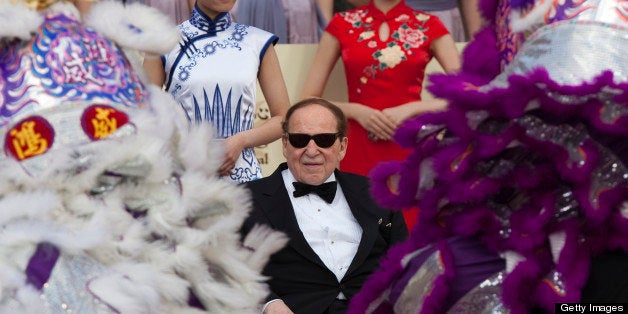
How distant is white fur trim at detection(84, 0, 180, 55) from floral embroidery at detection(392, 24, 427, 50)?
98.3 inches

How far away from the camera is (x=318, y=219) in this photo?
404 centimetres

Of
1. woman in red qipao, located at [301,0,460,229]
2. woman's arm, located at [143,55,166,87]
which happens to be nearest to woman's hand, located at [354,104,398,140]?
woman in red qipao, located at [301,0,460,229]

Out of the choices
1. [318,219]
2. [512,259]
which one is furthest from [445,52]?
[512,259]

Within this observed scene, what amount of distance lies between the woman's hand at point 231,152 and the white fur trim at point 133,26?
179cm

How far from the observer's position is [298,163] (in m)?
4.12

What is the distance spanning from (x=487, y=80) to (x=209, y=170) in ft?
1.99

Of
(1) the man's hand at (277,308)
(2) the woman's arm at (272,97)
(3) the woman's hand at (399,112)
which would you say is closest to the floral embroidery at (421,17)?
(3) the woman's hand at (399,112)

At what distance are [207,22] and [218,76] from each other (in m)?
0.26

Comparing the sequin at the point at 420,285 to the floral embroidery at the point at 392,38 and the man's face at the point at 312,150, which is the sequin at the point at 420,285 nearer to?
the man's face at the point at 312,150

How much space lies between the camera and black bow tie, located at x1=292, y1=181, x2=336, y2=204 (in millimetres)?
4059

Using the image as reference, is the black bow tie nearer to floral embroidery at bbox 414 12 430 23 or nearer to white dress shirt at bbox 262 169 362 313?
white dress shirt at bbox 262 169 362 313

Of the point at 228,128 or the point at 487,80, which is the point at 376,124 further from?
the point at 487,80

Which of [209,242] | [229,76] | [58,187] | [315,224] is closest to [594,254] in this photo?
[209,242]

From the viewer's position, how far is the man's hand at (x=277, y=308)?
12.3ft
